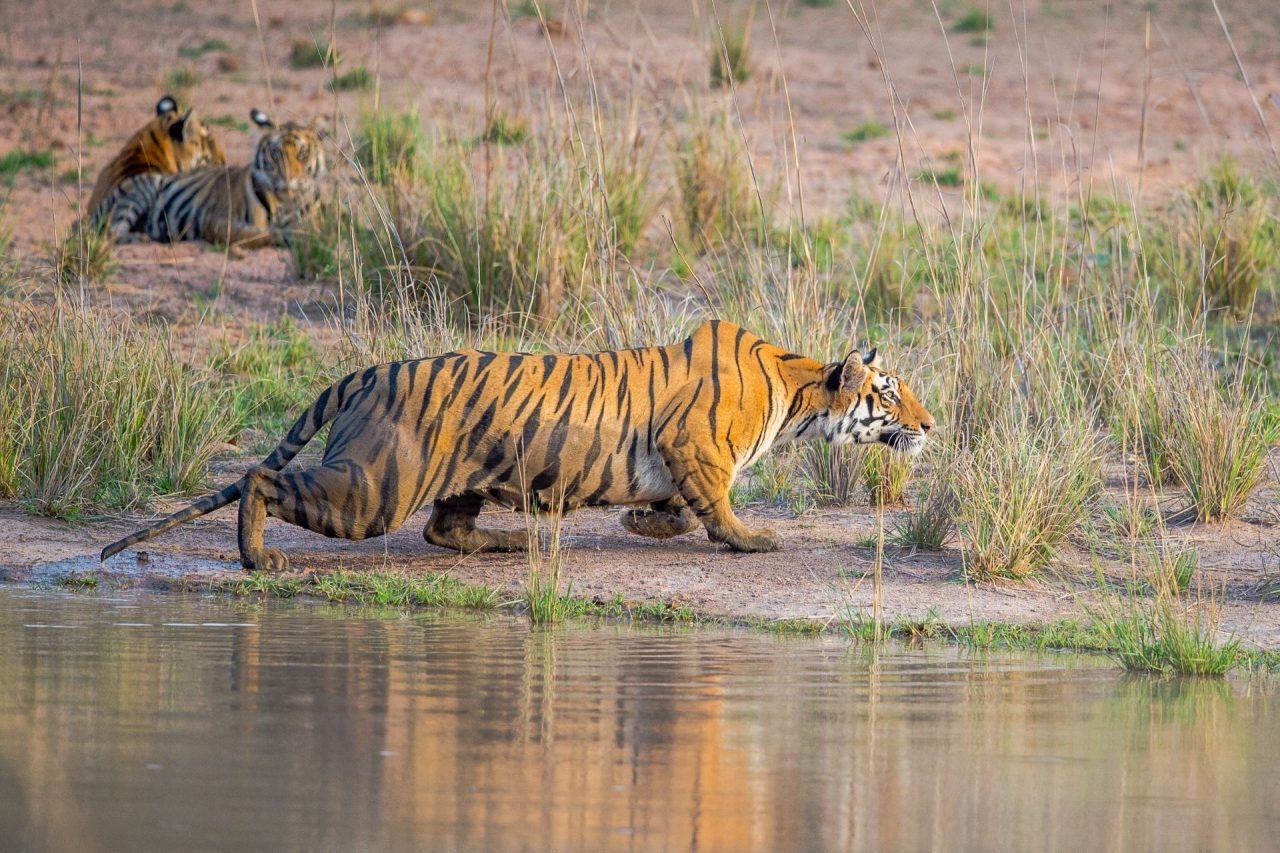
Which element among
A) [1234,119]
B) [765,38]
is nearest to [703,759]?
[1234,119]

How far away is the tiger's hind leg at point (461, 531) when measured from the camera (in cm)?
789

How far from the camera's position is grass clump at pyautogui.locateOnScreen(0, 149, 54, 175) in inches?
611

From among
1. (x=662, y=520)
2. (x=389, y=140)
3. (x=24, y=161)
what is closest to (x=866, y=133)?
(x=389, y=140)

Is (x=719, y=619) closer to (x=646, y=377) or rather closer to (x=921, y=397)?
(x=646, y=377)

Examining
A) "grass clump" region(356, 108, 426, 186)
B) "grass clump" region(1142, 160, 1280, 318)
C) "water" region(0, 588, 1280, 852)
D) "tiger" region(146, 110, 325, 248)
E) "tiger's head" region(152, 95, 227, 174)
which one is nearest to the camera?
Result: "water" region(0, 588, 1280, 852)

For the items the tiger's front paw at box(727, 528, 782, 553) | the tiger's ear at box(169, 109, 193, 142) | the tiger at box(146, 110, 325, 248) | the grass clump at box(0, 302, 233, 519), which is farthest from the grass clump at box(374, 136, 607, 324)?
the tiger's ear at box(169, 109, 193, 142)

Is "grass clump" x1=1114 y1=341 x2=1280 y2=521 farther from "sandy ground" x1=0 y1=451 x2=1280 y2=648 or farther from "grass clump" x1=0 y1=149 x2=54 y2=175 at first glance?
"grass clump" x1=0 y1=149 x2=54 y2=175

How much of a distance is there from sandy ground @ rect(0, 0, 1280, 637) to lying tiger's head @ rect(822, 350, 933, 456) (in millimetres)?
467

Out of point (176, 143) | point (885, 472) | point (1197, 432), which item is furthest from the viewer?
point (176, 143)

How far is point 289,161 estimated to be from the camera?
13891 mm

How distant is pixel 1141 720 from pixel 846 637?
1468 mm

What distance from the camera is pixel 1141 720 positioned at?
543 centimetres

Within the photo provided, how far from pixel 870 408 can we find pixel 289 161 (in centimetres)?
703

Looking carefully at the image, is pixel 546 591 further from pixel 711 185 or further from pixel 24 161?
pixel 24 161
